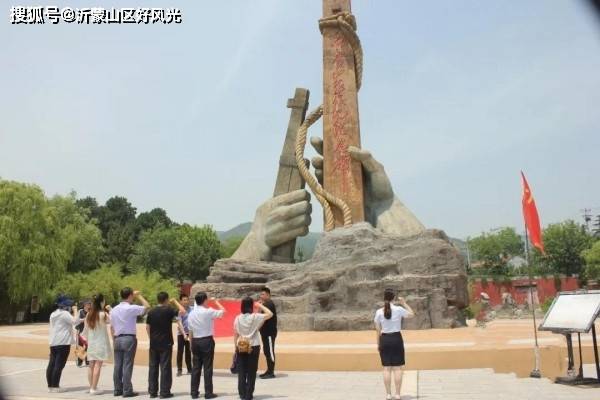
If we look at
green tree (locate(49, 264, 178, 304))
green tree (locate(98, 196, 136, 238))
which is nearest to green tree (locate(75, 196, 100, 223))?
green tree (locate(98, 196, 136, 238))

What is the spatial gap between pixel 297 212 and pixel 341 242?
13.7ft

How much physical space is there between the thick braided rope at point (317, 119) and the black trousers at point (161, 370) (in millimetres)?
12911

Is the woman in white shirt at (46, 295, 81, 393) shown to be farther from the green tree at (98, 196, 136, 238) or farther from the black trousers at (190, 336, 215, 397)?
the green tree at (98, 196, 136, 238)

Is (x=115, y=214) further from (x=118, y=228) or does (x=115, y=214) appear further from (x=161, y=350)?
(x=161, y=350)

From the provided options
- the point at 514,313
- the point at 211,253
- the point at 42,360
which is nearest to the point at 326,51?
the point at 514,313

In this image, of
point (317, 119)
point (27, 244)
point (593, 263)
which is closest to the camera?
point (317, 119)

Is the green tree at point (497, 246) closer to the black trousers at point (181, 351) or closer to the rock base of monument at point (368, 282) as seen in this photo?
the rock base of monument at point (368, 282)

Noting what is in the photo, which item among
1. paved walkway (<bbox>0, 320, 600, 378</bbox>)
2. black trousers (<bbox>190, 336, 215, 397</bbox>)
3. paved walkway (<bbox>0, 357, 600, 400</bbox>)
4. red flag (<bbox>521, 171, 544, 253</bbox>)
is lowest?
paved walkway (<bbox>0, 357, 600, 400</bbox>)

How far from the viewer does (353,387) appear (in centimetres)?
666

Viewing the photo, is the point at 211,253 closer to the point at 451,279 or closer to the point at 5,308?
the point at 5,308

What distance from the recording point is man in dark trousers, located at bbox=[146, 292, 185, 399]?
6.34 meters

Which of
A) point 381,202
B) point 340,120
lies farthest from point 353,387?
point 340,120

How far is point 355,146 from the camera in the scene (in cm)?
1977

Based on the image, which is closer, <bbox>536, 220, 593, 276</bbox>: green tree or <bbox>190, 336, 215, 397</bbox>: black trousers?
<bbox>190, 336, 215, 397</bbox>: black trousers
